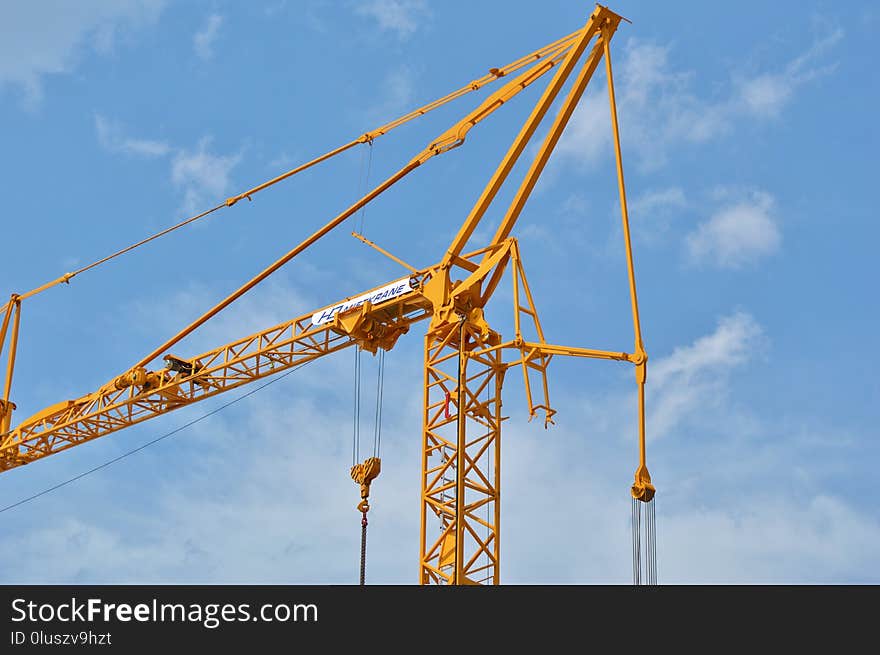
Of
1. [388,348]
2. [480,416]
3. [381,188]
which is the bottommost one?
[480,416]

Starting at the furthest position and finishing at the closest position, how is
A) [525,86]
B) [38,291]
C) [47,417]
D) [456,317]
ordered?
[38,291] → [47,417] → [525,86] → [456,317]

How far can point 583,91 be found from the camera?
44.7 meters

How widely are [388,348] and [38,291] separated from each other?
24052mm

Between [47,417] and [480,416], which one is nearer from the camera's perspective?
[480,416]
